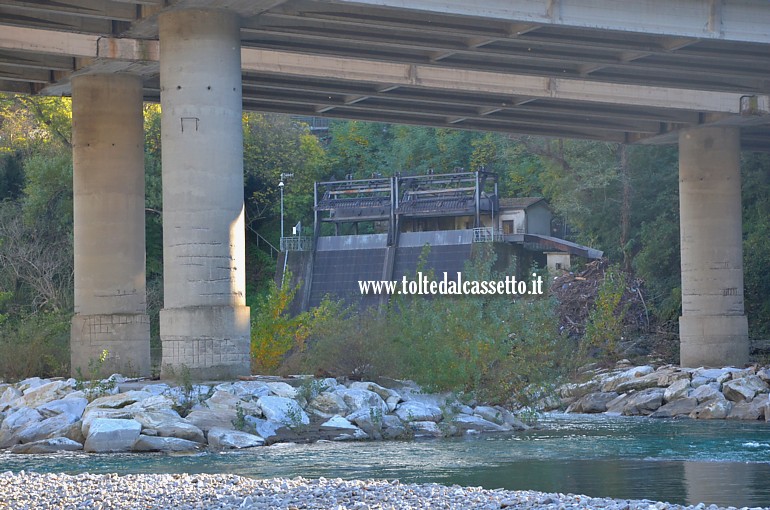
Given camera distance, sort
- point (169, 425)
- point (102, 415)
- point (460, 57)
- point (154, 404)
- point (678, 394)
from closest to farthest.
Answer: point (169, 425), point (102, 415), point (154, 404), point (460, 57), point (678, 394)

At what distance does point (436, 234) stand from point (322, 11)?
39.7m

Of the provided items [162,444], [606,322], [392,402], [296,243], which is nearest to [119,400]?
[162,444]

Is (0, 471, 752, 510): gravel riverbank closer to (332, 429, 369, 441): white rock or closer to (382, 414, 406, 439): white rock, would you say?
(332, 429, 369, 441): white rock

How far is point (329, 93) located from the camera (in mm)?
36625

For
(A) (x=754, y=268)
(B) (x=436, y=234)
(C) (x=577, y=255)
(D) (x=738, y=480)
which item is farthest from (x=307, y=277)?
(D) (x=738, y=480)

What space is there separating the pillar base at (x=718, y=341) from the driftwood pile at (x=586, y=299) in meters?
8.85

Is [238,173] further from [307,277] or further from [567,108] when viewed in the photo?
[307,277]

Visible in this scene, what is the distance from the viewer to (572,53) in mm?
32812

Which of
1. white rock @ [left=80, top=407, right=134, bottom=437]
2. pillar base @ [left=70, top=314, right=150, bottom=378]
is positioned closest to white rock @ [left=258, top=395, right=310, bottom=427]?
white rock @ [left=80, top=407, right=134, bottom=437]

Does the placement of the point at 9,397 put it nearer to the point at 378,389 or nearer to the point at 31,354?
the point at 31,354

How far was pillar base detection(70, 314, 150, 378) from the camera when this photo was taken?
1199 inches

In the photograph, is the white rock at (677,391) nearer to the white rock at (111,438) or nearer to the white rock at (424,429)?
the white rock at (424,429)

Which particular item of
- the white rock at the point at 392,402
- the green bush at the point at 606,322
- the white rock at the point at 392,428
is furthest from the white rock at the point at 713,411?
the green bush at the point at 606,322

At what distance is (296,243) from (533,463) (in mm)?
50749
